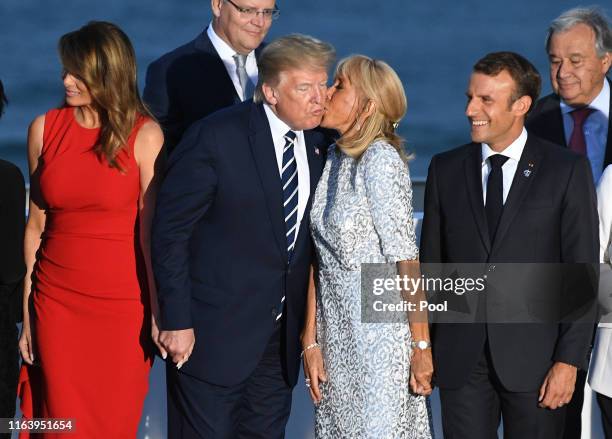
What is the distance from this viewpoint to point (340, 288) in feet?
10.6

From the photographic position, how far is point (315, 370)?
3.32 metres

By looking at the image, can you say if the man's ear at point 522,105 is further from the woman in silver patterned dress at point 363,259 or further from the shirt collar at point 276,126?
the shirt collar at point 276,126

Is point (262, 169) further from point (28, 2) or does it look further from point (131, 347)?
point (28, 2)

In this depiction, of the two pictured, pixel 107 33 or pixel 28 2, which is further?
pixel 28 2

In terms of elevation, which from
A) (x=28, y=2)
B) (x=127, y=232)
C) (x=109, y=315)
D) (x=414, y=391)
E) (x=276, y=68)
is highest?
(x=28, y=2)

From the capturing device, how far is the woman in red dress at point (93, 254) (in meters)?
3.26

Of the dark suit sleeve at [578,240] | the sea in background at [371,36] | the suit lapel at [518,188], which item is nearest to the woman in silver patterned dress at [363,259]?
the suit lapel at [518,188]

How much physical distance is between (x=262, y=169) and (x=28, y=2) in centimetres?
2234

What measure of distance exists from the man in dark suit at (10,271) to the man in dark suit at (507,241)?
117cm

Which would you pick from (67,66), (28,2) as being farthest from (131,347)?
(28,2)


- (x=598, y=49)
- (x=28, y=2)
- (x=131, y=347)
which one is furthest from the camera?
(x=28, y=2)

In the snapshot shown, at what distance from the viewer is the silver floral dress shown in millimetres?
3139

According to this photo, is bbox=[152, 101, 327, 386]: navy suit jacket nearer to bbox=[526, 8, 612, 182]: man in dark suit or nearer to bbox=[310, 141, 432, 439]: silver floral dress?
bbox=[310, 141, 432, 439]: silver floral dress

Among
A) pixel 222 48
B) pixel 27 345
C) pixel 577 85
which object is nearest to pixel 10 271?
pixel 27 345
